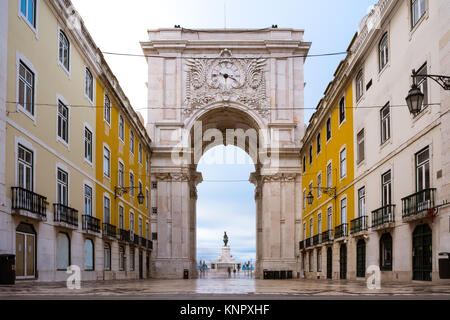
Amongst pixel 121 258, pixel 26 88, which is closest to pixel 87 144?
pixel 26 88

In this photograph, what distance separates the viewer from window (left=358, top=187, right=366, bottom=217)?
2578 centimetres

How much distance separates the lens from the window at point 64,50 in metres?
22.1

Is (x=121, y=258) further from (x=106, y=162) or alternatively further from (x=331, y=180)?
(x=331, y=180)

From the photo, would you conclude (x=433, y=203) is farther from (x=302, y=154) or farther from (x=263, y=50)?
(x=263, y=50)

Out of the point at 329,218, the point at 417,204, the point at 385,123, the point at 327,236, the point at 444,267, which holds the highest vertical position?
the point at 385,123

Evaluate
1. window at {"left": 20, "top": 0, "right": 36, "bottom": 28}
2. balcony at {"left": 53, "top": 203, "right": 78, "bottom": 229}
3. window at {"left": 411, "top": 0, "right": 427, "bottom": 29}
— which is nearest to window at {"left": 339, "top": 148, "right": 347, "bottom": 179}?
window at {"left": 411, "top": 0, "right": 427, "bottom": 29}

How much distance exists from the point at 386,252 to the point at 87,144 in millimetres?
13695

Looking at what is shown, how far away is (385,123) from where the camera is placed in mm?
22703

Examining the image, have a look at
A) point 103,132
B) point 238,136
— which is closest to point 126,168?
point 103,132

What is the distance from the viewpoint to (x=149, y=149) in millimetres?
45531

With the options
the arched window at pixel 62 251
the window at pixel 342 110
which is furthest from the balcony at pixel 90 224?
the window at pixel 342 110

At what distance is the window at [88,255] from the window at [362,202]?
12.4 meters

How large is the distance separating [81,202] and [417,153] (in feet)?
45.5

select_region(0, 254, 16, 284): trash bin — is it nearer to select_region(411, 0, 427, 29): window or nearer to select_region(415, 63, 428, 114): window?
select_region(415, 63, 428, 114): window
